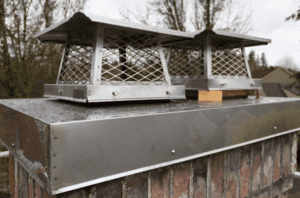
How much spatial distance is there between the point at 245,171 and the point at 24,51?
148 inches

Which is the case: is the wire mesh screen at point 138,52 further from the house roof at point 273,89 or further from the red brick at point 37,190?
the house roof at point 273,89

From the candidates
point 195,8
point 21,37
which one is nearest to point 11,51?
point 21,37

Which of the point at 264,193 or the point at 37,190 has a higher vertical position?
the point at 37,190

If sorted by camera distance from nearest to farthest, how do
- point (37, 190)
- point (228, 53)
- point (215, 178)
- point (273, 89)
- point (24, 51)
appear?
point (37, 190) → point (215, 178) → point (228, 53) → point (24, 51) → point (273, 89)

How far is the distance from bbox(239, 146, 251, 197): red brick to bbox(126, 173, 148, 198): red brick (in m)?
0.70

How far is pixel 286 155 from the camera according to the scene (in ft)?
5.51

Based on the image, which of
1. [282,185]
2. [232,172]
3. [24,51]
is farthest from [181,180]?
[24,51]

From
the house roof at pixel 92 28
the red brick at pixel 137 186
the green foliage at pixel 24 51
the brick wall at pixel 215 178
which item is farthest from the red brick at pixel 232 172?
the green foliage at pixel 24 51

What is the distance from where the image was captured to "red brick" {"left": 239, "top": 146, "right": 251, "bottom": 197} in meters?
1.35

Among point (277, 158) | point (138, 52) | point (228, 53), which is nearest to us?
point (138, 52)

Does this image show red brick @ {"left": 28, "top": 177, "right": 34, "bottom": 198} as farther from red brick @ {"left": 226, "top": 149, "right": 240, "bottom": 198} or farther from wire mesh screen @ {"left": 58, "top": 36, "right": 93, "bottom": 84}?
red brick @ {"left": 226, "top": 149, "right": 240, "bottom": 198}

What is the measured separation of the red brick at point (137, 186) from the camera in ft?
2.97

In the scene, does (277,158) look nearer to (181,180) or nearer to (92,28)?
(181,180)

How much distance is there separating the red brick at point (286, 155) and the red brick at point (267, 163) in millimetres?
185
